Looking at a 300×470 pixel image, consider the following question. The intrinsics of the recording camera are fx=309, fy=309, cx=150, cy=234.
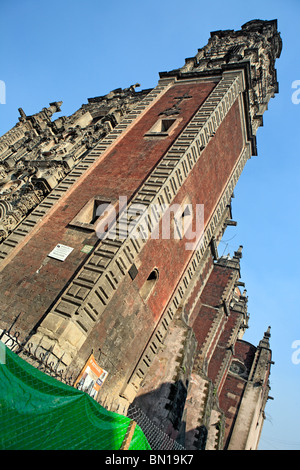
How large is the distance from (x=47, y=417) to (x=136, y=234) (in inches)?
264

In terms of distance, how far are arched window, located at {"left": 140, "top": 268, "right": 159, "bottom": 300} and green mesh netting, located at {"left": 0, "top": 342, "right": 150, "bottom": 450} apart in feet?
20.1

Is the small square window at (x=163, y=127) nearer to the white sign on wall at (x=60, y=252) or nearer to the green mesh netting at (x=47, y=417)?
the white sign on wall at (x=60, y=252)

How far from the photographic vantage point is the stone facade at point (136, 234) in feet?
31.5

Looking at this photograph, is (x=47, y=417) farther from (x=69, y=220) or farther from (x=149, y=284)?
(x=69, y=220)

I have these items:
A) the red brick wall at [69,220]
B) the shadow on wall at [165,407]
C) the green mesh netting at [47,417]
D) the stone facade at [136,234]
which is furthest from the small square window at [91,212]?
the green mesh netting at [47,417]

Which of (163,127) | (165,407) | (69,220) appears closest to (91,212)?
(69,220)

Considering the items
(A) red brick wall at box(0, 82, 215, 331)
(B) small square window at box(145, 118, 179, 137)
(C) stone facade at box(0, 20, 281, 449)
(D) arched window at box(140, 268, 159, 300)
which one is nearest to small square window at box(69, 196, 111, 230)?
(C) stone facade at box(0, 20, 281, 449)

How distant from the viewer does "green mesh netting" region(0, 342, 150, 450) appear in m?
4.02

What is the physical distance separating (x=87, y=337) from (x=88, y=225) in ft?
13.8

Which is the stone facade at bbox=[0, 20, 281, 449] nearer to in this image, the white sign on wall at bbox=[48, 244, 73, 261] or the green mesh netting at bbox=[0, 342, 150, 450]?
the white sign on wall at bbox=[48, 244, 73, 261]

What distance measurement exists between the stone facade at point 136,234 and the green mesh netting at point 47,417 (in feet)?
9.98

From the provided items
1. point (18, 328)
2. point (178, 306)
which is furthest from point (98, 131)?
point (18, 328)

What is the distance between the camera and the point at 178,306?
15367 millimetres

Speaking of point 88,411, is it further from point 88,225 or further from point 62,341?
point 88,225
